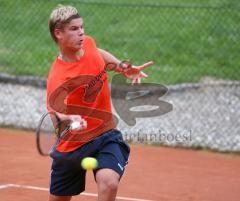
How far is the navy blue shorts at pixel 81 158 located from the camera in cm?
519

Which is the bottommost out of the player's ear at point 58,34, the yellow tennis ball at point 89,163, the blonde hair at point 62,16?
the yellow tennis ball at point 89,163

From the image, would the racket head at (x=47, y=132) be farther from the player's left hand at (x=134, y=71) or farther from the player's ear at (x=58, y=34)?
the player's left hand at (x=134, y=71)

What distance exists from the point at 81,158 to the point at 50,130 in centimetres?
38

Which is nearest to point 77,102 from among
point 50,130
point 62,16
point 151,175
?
point 50,130

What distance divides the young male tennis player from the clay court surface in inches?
59.1

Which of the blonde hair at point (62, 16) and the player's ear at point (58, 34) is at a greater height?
the blonde hair at point (62, 16)

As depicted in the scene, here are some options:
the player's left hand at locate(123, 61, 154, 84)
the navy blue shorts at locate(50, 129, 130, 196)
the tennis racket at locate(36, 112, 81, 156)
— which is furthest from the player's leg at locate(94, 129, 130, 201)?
the player's left hand at locate(123, 61, 154, 84)

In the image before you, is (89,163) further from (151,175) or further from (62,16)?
(151,175)

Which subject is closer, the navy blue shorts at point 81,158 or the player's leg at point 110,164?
the player's leg at point 110,164

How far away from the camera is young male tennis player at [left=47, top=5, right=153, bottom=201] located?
17.2ft

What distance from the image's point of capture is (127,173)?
7.99 meters

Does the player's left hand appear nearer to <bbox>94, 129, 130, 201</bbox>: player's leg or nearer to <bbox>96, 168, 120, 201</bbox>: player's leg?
<bbox>94, 129, 130, 201</bbox>: player's leg

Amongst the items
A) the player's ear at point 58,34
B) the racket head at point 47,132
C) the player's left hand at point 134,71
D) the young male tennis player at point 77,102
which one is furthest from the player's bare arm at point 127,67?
the racket head at point 47,132

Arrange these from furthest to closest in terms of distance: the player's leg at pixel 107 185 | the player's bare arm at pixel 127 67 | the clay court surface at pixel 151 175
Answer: the clay court surface at pixel 151 175, the player's bare arm at pixel 127 67, the player's leg at pixel 107 185
